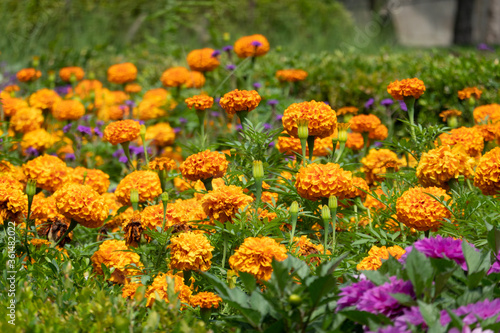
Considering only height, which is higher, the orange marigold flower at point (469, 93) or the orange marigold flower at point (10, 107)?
the orange marigold flower at point (469, 93)

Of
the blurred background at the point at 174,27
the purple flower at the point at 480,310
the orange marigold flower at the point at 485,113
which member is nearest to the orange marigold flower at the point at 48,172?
the purple flower at the point at 480,310

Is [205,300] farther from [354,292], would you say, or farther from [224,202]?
[354,292]

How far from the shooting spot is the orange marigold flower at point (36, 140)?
11.0 ft

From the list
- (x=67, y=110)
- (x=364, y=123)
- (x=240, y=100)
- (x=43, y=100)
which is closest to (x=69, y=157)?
(x=67, y=110)

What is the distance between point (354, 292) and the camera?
4.68 feet

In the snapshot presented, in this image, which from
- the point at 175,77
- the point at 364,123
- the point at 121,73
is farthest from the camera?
the point at 121,73

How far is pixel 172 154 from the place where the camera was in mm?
4098

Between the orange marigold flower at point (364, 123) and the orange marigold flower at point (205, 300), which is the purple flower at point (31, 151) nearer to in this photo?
the orange marigold flower at point (364, 123)

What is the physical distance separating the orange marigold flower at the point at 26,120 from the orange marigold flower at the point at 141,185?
4.55 ft

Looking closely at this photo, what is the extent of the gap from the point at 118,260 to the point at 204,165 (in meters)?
0.52

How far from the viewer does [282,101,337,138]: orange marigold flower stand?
87.7 inches

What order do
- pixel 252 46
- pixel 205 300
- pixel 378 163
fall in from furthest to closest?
pixel 252 46, pixel 378 163, pixel 205 300

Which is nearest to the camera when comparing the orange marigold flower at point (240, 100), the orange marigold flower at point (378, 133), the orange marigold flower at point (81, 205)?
the orange marigold flower at point (81, 205)

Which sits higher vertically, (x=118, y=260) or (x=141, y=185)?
(x=141, y=185)
